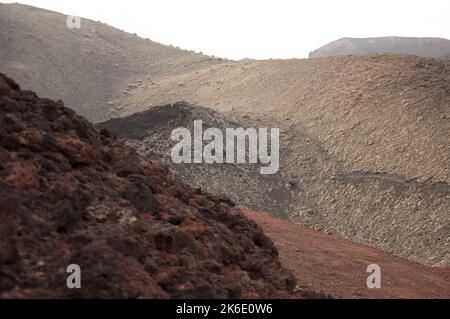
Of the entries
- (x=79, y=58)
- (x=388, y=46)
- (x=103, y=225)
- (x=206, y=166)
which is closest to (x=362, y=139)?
(x=206, y=166)

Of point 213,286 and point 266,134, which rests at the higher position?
point 266,134

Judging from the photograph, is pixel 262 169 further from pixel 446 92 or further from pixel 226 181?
pixel 446 92

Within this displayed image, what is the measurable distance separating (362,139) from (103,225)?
63.5ft

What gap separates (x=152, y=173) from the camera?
7695 mm

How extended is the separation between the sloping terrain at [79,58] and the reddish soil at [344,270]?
2265cm

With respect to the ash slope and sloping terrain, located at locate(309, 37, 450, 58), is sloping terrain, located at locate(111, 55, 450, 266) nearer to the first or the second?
the ash slope

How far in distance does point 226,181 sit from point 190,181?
1.38 meters

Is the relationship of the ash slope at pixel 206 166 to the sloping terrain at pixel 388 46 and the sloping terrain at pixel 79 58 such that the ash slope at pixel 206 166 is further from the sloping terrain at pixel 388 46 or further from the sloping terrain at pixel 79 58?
the sloping terrain at pixel 388 46

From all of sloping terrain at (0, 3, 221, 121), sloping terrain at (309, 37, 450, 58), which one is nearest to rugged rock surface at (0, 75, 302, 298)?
sloping terrain at (0, 3, 221, 121)

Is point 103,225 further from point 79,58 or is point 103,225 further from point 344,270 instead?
point 79,58

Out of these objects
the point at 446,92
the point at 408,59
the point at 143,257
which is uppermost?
the point at 408,59

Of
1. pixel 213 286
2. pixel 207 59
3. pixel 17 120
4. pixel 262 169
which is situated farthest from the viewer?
pixel 207 59

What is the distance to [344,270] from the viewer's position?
10945mm
